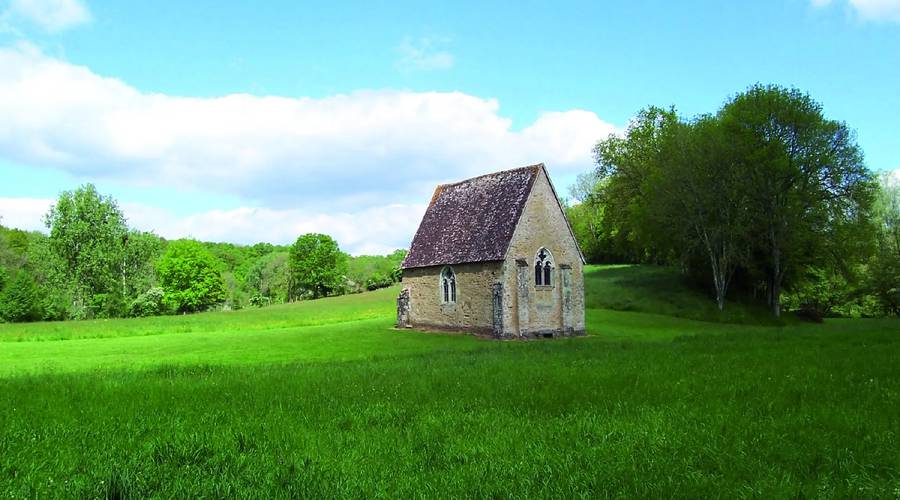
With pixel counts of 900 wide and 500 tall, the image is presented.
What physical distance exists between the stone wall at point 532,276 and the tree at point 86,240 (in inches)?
2379

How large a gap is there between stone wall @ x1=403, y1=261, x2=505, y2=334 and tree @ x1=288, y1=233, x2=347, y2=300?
68.7m

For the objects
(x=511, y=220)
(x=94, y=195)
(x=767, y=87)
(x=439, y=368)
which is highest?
(x=767, y=87)

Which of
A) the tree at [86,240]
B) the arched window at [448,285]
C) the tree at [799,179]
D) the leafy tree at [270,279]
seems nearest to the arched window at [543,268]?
the arched window at [448,285]

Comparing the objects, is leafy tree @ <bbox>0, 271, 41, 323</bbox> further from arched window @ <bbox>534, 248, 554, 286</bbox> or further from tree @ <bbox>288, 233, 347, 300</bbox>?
arched window @ <bbox>534, 248, 554, 286</bbox>

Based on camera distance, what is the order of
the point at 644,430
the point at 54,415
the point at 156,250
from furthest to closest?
1. the point at 156,250
2. the point at 54,415
3. the point at 644,430

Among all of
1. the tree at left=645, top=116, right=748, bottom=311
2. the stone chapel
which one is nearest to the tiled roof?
the stone chapel

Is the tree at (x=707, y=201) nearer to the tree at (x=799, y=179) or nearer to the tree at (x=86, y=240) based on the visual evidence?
the tree at (x=799, y=179)

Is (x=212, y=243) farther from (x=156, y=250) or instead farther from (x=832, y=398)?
(x=832, y=398)

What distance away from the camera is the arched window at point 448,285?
41675mm

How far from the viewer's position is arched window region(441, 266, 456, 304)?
41.7 m

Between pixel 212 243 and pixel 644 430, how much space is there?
179076mm

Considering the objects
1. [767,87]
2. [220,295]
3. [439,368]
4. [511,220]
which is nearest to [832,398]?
[439,368]

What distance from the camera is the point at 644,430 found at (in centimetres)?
801

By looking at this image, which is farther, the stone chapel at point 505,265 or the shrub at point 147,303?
the shrub at point 147,303
